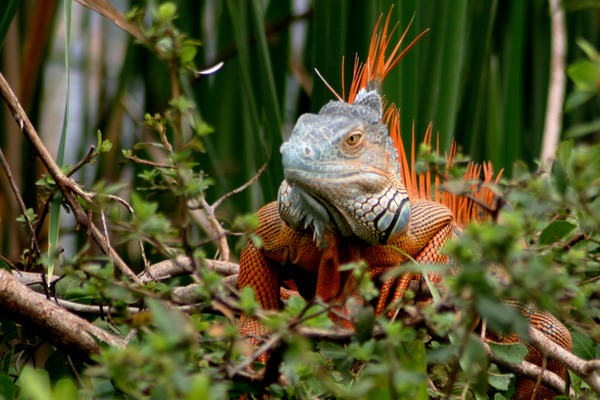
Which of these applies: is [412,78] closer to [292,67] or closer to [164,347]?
[292,67]

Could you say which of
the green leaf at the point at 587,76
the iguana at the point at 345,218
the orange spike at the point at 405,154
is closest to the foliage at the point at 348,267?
the green leaf at the point at 587,76

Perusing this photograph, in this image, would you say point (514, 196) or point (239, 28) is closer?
point (514, 196)

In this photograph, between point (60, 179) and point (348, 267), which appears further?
point (60, 179)

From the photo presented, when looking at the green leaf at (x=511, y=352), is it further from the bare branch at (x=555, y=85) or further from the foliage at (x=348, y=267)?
the bare branch at (x=555, y=85)

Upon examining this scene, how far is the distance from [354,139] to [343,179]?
127mm

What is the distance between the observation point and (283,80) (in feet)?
14.3

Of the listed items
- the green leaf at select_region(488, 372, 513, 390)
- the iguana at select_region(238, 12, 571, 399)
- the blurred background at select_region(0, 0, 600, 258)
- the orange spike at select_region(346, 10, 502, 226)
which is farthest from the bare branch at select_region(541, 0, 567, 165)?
the green leaf at select_region(488, 372, 513, 390)

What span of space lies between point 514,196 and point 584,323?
0.29 m

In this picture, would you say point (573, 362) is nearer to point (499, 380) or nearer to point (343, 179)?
point (499, 380)

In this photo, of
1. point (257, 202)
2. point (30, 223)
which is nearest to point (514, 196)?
point (30, 223)

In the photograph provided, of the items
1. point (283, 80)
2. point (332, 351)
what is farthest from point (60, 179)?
point (283, 80)

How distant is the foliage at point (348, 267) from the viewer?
1.29 metres

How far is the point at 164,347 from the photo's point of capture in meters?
1.20

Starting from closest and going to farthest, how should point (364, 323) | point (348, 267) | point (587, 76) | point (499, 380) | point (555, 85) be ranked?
point (587, 76) → point (364, 323) → point (348, 267) → point (499, 380) → point (555, 85)
